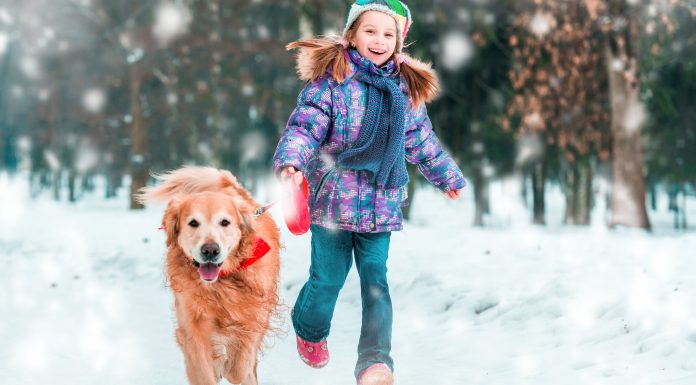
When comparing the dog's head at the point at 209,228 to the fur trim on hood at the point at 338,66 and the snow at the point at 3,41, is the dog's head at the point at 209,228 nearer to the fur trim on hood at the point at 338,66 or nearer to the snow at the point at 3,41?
the fur trim on hood at the point at 338,66

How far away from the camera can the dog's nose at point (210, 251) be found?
3680mm

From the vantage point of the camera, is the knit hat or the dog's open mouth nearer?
the dog's open mouth

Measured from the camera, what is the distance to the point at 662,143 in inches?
748

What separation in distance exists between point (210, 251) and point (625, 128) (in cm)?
1118

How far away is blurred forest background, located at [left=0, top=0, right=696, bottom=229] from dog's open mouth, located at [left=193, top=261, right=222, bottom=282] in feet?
33.3

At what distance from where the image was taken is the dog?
3818mm

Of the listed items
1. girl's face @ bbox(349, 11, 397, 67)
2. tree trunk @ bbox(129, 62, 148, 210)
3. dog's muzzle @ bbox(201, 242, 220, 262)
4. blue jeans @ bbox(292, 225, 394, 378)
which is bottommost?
blue jeans @ bbox(292, 225, 394, 378)

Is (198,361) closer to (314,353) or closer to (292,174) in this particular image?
(314,353)

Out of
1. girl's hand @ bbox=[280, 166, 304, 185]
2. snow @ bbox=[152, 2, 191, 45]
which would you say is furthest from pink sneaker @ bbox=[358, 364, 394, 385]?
snow @ bbox=[152, 2, 191, 45]

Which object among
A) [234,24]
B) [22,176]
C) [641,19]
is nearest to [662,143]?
[641,19]

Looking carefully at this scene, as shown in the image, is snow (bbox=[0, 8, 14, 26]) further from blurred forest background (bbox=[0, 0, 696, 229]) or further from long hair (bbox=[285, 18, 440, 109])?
long hair (bbox=[285, 18, 440, 109])

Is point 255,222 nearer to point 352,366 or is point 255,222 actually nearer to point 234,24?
point 352,366

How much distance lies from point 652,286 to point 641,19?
29.9ft

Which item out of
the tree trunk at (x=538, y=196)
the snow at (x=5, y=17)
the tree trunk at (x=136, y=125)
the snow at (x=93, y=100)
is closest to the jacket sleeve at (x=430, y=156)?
the tree trunk at (x=538, y=196)
